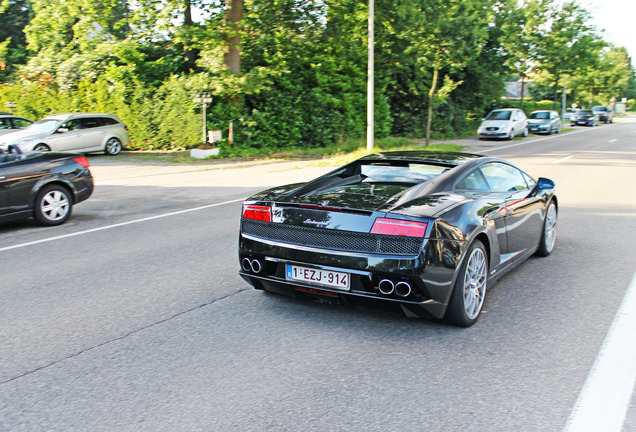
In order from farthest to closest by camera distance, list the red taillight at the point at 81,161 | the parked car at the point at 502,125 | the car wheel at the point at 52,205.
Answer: the parked car at the point at 502,125
the red taillight at the point at 81,161
the car wheel at the point at 52,205

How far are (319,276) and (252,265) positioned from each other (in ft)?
2.16

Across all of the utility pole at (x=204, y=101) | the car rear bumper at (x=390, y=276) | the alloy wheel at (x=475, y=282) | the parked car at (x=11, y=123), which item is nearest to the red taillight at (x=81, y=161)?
the car rear bumper at (x=390, y=276)

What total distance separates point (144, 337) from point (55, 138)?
58.7 feet

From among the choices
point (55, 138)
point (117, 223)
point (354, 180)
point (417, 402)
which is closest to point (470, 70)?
point (55, 138)

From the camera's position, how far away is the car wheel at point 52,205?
358 inches

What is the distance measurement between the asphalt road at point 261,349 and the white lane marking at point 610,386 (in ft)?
0.17

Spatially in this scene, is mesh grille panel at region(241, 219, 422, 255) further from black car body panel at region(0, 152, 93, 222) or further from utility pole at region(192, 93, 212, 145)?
utility pole at region(192, 93, 212, 145)

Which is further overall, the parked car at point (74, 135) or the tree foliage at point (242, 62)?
the tree foliage at point (242, 62)

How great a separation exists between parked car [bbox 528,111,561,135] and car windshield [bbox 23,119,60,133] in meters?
27.8

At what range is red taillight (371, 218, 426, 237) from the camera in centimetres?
417

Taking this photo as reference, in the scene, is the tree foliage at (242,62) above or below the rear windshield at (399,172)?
above

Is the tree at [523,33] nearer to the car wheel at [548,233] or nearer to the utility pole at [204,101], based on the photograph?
the utility pole at [204,101]

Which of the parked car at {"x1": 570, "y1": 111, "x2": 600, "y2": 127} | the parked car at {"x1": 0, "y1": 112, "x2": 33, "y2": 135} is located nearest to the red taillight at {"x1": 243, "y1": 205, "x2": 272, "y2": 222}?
the parked car at {"x1": 0, "y1": 112, "x2": 33, "y2": 135}

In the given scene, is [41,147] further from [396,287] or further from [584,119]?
[584,119]
